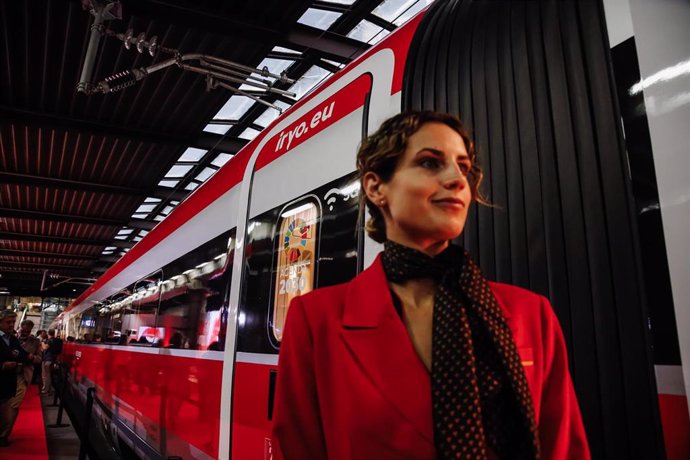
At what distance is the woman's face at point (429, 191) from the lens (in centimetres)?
99

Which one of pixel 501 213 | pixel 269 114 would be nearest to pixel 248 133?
pixel 269 114

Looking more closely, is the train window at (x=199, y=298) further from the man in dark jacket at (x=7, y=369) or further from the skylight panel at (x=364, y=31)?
the skylight panel at (x=364, y=31)

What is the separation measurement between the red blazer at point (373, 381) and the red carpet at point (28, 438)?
22.2 feet

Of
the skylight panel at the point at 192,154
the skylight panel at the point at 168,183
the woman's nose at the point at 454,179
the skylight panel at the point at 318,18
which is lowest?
the woman's nose at the point at 454,179

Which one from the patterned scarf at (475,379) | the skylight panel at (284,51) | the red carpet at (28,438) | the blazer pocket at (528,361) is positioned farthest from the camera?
the skylight panel at (284,51)

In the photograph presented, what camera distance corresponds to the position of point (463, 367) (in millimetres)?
851

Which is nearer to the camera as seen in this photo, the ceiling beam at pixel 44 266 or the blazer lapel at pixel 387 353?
the blazer lapel at pixel 387 353

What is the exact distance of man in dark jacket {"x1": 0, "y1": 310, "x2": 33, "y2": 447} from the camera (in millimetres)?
5688

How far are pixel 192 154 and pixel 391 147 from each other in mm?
8687

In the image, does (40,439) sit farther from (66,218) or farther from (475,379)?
(475,379)

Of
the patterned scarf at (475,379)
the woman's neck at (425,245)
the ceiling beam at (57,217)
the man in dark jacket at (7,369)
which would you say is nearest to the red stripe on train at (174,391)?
the man in dark jacket at (7,369)

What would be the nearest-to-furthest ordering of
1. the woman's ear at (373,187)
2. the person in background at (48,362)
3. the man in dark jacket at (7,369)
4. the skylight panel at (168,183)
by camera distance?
the woman's ear at (373,187), the man in dark jacket at (7,369), the skylight panel at (168,183), the person in background at (48,362)

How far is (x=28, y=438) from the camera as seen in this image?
23.3 ft

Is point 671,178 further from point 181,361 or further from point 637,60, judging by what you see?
point 181,361
